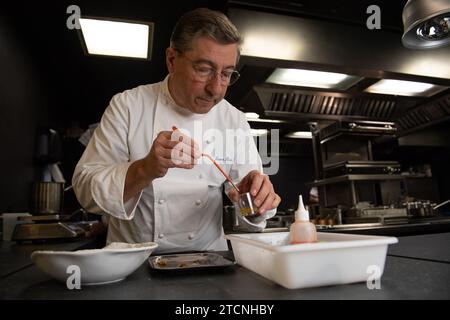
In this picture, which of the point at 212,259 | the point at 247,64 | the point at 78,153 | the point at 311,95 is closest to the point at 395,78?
the point at 311,95

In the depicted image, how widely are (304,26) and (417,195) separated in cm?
441

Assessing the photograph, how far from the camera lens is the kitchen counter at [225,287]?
1.93 ft

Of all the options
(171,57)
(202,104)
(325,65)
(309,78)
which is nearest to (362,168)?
(309,78)

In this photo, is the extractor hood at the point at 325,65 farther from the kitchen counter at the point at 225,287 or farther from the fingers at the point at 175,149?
the kitchen counter at the point at 225,287

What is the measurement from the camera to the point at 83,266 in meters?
0.66

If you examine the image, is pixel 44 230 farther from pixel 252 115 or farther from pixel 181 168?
pixel 252 115

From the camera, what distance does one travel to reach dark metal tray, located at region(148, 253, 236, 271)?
796mm

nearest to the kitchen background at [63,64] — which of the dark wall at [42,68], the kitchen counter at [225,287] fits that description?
the dark wall at [42,68]

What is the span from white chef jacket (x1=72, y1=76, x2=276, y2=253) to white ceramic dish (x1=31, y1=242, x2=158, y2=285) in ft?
1.94

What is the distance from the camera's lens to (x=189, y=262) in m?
0.88

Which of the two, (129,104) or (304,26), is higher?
(304,26)

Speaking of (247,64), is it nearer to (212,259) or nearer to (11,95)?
(212,259)

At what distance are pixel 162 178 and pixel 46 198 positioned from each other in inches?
42.4

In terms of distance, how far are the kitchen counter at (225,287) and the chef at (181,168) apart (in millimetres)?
371
